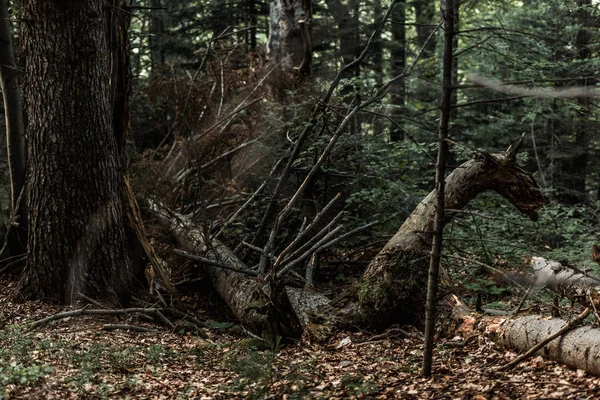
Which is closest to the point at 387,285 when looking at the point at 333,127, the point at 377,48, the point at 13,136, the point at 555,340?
the point at 555,340

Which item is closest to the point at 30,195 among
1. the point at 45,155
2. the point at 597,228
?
the point at 45,155

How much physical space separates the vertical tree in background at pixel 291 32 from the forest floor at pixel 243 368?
7.07 meters

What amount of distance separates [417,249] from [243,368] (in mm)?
2946

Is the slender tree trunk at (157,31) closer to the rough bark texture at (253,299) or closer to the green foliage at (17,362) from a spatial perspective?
the rough bark texture at (253,299)

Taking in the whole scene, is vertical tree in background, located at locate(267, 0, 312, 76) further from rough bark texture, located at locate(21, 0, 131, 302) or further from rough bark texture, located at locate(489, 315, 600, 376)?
rough bark texture, located at locate(489, 315, 600, 376)

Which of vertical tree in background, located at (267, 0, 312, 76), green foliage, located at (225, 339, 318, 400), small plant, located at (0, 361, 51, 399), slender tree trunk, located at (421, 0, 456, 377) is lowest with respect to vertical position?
green foliage, located at (225, 339, 318, 400)

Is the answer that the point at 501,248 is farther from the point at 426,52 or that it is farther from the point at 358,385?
the point at 426,52

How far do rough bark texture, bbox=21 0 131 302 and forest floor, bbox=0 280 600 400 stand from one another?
2.16 feet

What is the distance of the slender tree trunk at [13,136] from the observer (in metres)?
7.68

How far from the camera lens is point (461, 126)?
50.2 feet

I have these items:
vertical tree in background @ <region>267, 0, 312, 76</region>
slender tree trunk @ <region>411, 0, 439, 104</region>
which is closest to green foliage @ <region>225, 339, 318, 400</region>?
vertical tree in background @ <region>267, 0, 312, 76</region>

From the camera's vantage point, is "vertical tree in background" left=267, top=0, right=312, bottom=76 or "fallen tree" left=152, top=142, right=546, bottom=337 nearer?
"fallen tree" left=152, top=142, right=546, bottom=337

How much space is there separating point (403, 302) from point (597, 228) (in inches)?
231

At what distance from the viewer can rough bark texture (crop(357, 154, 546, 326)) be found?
248 inches
